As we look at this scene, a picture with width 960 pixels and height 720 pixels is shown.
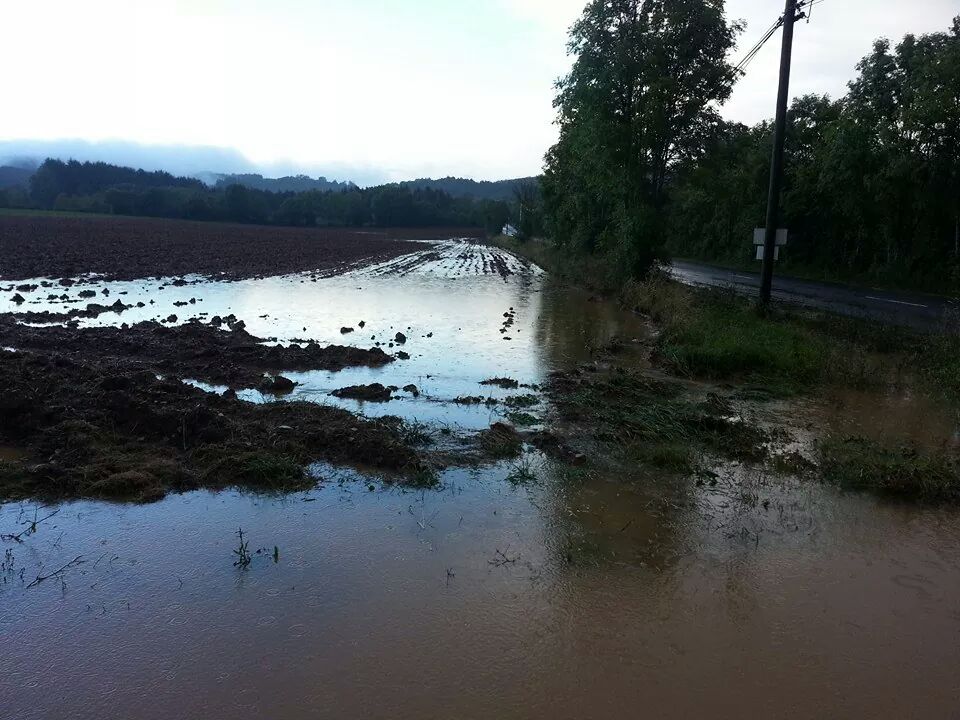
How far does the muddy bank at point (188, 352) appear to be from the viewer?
9289 millimetres

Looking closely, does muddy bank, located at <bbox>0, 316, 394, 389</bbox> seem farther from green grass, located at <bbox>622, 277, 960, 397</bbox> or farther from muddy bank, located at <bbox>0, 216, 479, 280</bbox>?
muddy bank, located at <bbox>0, 216, 479, 280</bbox>

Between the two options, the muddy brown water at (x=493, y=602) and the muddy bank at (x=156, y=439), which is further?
the muddy bank at (x=156, y=439)

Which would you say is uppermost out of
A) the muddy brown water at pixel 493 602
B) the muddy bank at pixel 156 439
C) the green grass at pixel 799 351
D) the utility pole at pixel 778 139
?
the utility pole at pixel 778 139

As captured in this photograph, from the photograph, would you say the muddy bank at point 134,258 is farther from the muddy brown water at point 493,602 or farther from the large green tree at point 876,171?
the muddy brown water at point 493,602

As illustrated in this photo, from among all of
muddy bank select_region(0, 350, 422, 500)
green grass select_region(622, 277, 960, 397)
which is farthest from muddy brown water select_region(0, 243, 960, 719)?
green grass select_region(622, 277, 960, 397)

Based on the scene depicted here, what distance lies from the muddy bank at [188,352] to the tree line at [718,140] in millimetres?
13583

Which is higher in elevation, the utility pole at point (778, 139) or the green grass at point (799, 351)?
the utility pole at point (778, 139)

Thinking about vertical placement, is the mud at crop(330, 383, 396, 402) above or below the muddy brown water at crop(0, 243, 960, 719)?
above

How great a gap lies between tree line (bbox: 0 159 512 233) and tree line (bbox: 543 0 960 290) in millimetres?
56147

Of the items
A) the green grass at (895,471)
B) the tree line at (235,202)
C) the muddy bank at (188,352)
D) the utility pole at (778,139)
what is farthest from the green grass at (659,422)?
the tree line at (235,202)

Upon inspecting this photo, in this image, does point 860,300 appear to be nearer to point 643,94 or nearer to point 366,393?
point 643,94

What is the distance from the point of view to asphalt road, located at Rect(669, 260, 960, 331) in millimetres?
15164

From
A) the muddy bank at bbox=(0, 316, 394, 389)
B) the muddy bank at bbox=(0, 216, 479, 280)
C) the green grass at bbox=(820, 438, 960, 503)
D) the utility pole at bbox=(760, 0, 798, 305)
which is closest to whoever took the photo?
the green grass at bbox=(820, 438, 960, 503)

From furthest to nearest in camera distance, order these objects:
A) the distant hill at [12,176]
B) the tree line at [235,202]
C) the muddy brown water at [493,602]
Answer: the distant hill at [12,176]
the tree line at [235,202]
the muddy brown water at [493,602]
